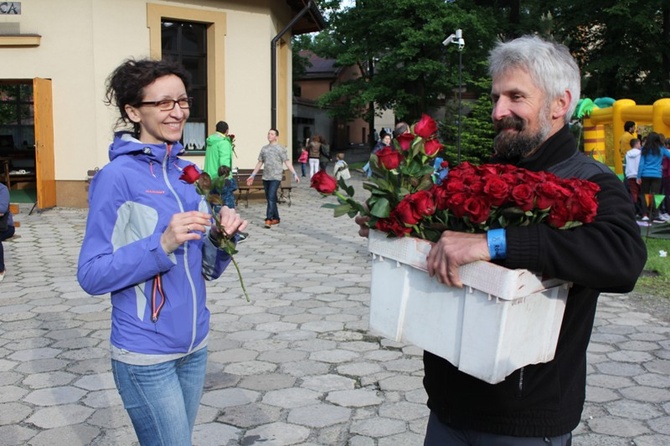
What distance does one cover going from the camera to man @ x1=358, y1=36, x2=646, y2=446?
1.74 metres

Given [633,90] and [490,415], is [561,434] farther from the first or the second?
[633,90]

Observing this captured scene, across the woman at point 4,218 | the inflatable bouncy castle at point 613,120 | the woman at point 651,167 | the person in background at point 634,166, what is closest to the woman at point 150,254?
the woman at point 4,218

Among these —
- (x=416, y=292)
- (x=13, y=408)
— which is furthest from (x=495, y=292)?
(x=13, y=408)

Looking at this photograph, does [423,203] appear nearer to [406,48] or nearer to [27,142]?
[27,142]

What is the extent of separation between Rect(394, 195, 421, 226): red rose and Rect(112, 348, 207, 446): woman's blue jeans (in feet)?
3.42

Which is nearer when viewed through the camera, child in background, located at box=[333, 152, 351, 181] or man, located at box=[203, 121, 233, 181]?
child in background, located at box=[333, 152, 351, 181]

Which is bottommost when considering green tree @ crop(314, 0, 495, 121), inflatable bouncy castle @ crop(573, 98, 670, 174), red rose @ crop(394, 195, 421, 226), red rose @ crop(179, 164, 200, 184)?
red rose @ crop(394, 195, 421, 226)

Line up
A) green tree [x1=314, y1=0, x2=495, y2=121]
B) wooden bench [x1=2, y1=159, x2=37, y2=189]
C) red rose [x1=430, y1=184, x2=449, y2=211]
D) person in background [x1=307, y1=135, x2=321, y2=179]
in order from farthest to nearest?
green tree [x1=314, y1=0, x2=495, y2=121], person in background [x1=307, y1=135, x2=321, y2=179], wooden bench [x1=2, y1=159, x2=37, y2=189], red rose [x1=430, y1=184, x2=449, y2=211]

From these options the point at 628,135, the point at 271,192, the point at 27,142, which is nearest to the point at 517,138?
the point at 271,192

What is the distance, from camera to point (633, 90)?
28906mm

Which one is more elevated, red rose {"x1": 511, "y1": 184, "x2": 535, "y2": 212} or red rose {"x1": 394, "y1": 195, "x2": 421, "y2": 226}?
red rose {"x1": 511, "y1": 184, "x2": 535, "y2": 212}

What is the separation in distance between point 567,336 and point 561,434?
0.95 feet

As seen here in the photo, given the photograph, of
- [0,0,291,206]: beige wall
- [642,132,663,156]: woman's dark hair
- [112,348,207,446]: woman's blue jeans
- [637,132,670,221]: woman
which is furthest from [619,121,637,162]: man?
[112,348,207,446]: woman's blue jeans

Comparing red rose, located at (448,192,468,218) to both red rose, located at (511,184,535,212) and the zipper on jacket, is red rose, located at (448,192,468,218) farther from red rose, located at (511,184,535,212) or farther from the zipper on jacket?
the zipper on jacket
